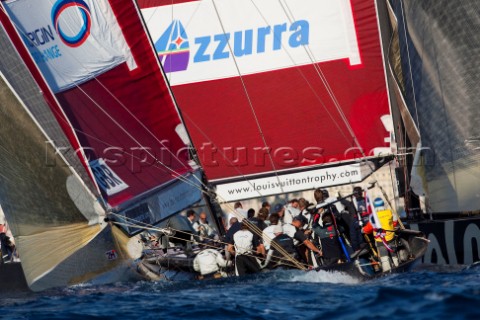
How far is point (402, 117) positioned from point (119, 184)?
4.21 meters

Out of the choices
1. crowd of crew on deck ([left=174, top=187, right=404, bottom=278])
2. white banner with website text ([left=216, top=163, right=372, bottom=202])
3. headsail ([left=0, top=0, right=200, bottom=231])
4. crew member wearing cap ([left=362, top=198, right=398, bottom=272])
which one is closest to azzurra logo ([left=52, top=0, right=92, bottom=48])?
headsail ([left=0, top=0, right=200, bottom=231])

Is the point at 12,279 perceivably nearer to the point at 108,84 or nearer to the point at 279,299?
the point at 108,84

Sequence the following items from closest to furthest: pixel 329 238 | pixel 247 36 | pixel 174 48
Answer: pixel 329 238
pixel 247 36
pixel 174 48

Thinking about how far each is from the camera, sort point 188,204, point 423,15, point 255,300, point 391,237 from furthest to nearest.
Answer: point 188,204
point 423,15
point 391,237
point 255,300

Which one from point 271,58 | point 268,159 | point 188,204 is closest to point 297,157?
point 268,159

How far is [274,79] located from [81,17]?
4106mm

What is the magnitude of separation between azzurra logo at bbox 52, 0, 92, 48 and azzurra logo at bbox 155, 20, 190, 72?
3.03 meters

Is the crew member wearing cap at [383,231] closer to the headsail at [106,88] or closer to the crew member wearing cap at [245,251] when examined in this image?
the crew member wearing cap at [245,251]

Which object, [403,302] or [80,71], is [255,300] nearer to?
[403,302]

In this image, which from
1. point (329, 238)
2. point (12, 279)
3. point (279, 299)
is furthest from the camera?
point (12, 279)

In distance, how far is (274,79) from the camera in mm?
17812

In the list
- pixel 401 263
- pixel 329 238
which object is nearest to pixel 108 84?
pixel 329 238

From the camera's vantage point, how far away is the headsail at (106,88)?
1479cm

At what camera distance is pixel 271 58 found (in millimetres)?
17812
